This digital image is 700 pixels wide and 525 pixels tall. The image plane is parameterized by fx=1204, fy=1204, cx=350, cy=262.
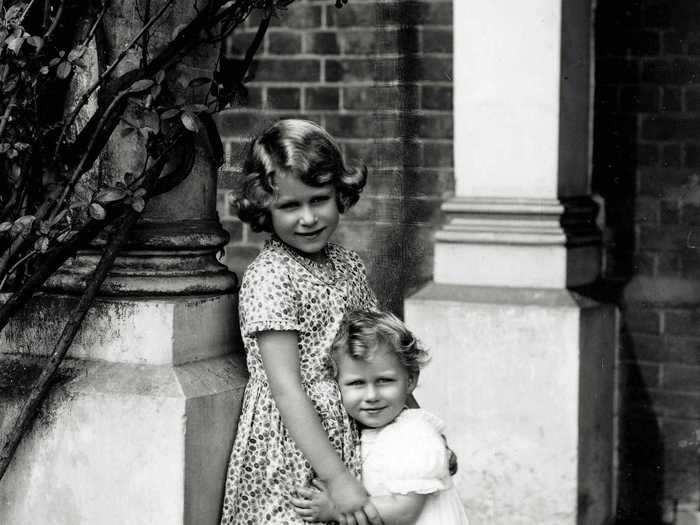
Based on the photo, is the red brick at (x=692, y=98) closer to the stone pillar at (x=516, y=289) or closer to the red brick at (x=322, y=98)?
the stone pillar at (x=516, y=289)

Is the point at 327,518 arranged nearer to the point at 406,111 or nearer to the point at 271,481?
the point at 271,481

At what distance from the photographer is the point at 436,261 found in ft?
15.3

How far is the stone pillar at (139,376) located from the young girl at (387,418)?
0.27m

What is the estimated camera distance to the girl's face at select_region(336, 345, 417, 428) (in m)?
Answer: 2.72

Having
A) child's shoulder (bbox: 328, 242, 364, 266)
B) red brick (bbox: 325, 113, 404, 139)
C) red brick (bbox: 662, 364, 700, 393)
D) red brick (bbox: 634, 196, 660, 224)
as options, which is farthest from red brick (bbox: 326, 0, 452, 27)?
child's shoulder (bbox: 328, 242, 364, 266)

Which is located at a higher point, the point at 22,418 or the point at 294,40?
the point at 294,40

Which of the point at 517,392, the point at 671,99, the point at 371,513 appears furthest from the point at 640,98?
the point at 371,513

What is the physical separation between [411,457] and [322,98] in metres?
3.17

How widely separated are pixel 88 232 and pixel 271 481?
0.68 meters

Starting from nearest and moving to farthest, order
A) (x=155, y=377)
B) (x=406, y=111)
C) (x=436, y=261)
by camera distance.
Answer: (x=155, y=377) → (x=436, y=261) → (x=406, y=111)

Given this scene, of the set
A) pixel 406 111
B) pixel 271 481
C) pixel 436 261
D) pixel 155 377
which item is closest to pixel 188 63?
pixel 155 377

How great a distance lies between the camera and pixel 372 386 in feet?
8.97

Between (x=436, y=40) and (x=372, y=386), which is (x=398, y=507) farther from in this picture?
(x=436, y=40)

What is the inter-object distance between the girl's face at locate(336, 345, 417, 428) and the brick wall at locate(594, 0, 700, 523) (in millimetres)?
2446
